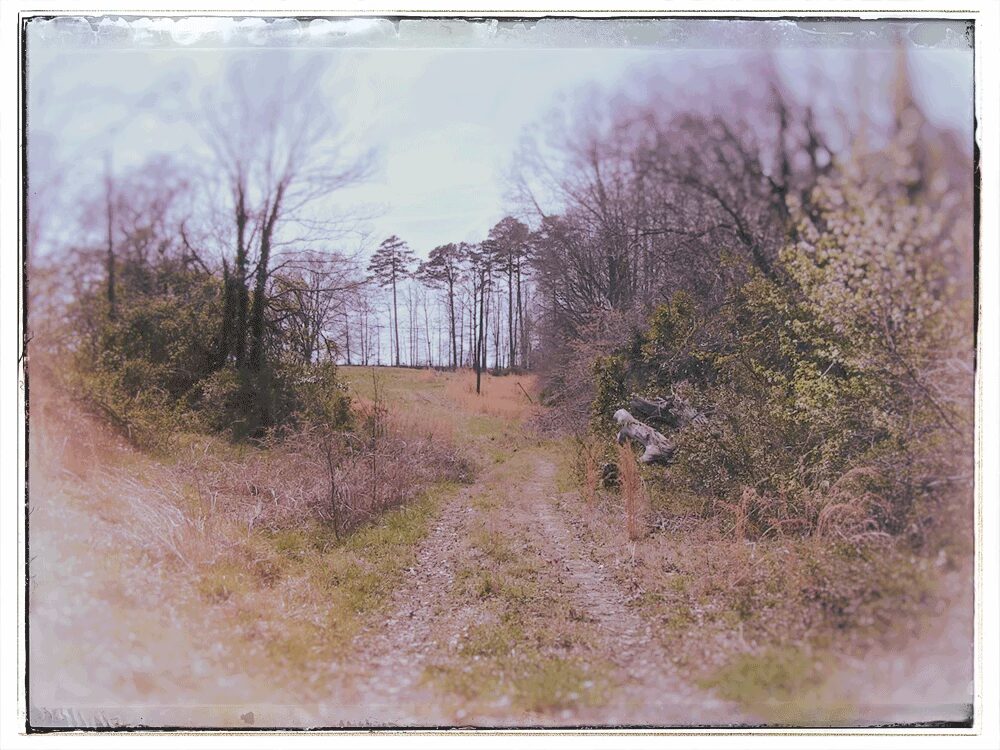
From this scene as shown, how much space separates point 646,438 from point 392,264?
2.01m

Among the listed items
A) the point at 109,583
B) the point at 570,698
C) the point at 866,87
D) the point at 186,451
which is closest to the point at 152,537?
the point at 109,583

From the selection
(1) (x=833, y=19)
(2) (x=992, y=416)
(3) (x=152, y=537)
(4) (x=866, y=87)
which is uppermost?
(1) (x=833, y=19)

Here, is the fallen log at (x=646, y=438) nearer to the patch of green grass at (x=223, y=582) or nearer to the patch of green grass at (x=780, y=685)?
the patch of green grass at (x=780, y=685)

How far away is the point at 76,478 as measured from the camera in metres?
3.17

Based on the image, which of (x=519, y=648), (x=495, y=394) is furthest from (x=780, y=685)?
(x=495, y=394)

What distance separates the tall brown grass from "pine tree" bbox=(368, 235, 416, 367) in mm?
1815

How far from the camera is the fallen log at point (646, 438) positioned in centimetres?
351

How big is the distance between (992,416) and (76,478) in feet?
17.5

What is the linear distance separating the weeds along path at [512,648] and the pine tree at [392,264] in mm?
1664

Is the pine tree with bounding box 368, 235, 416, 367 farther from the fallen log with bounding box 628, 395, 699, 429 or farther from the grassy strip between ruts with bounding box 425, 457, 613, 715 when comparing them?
the grassy strip between ruts with bounding box 425, 457, 613, 715

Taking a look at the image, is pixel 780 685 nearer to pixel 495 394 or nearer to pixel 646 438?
pixel 646 438

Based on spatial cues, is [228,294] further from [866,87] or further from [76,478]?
[866,87]

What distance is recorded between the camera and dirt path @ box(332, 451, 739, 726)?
2857 millimetres

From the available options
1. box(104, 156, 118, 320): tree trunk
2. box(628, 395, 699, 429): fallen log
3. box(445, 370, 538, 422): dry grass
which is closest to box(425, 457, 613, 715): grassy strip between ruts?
box(445, 370, 538, 422): dry grass
